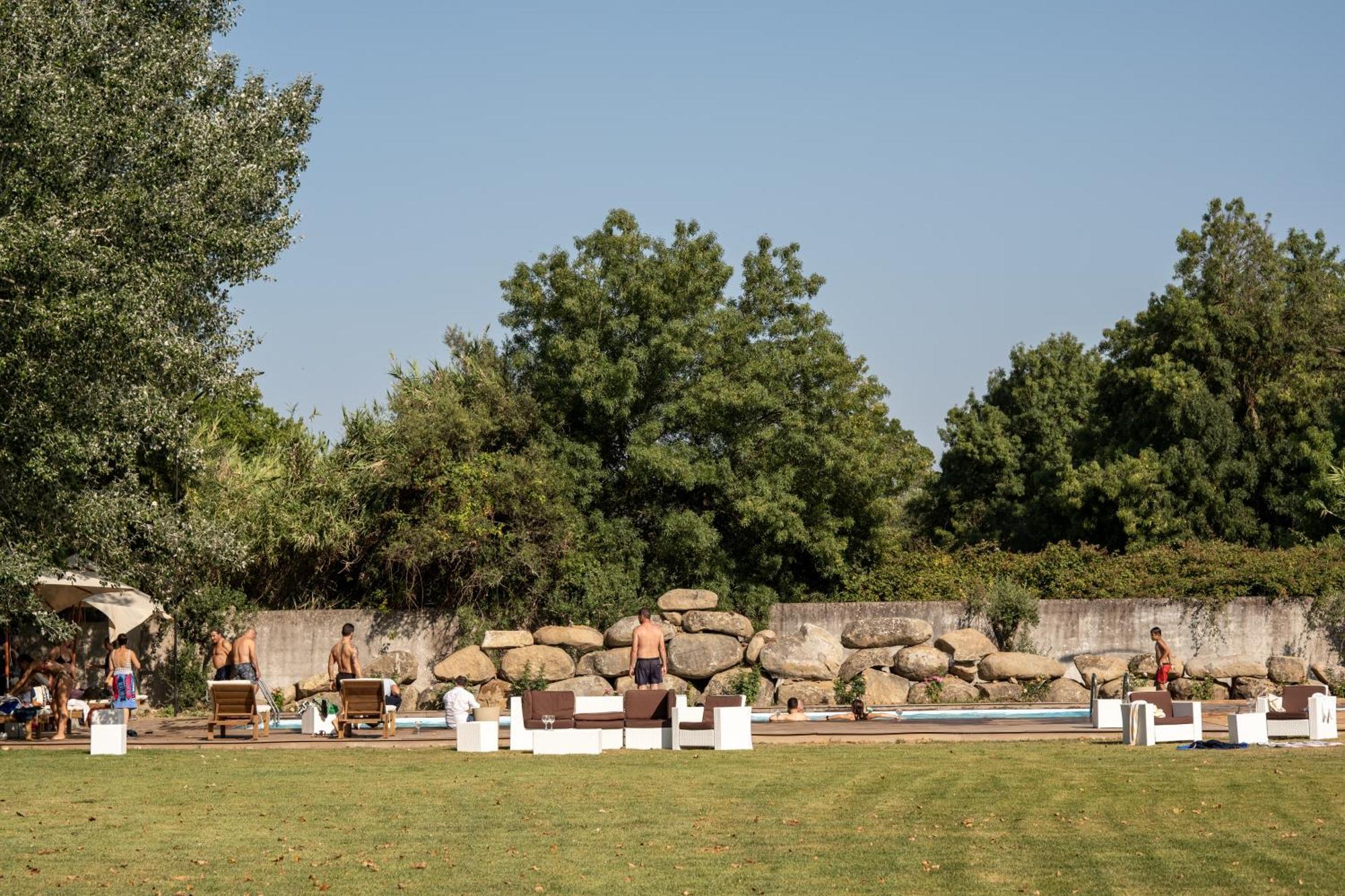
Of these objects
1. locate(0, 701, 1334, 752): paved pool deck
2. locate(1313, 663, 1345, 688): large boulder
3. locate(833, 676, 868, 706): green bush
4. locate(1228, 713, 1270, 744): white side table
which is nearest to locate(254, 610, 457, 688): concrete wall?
locate(0, 701, 1334, 752): paved pool deck

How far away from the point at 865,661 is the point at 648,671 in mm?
6589

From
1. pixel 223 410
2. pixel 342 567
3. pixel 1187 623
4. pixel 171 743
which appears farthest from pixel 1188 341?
pixel 171 743

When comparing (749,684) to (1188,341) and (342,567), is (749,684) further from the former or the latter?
(1188,341)

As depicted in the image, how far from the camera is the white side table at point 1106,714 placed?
61.4 ft

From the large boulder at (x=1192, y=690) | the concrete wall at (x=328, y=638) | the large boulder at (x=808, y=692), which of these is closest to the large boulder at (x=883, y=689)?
the large boulder at (x=808, y=692)

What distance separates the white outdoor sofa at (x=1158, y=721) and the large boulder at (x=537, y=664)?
1016 centimetres

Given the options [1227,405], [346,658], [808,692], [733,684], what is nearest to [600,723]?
[346,658]

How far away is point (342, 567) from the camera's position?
27.5 m

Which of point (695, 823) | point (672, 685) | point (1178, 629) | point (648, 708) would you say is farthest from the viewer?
point (1178, 629)

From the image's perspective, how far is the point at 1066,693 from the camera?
24.7 metres

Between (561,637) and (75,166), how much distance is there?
11342mm

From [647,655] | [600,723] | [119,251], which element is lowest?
[600,723]

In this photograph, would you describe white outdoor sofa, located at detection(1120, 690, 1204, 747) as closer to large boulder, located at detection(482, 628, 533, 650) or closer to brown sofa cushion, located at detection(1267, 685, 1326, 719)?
brown sofa cushion, located at detection(1267, 685, 1326, 719)

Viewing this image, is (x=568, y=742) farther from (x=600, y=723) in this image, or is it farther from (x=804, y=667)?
(x=804, y=667)
